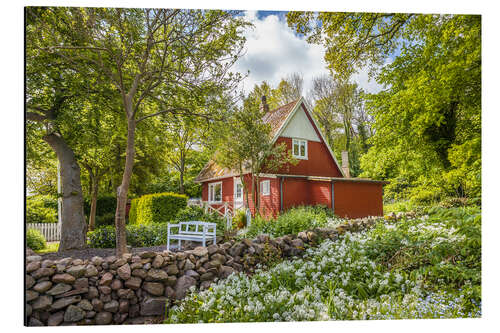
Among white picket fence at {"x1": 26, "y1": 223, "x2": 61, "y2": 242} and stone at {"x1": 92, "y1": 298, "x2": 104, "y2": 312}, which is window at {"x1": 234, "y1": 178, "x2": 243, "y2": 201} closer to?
white picket fence at {"x1": 26, "y1": 223, "x2": 61, "y2": 242}

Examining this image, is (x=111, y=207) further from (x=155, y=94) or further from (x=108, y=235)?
(x=155, y=94)

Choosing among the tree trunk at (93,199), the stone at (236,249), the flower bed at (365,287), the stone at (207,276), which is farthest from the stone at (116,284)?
the tree trunk at (93,199)

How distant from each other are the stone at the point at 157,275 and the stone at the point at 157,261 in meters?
0.05

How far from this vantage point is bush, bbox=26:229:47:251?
3070mm

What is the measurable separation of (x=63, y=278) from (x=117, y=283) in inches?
18.8

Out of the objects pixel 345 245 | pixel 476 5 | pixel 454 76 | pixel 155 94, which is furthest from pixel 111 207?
pixel 476 5

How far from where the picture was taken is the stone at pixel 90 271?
296cm

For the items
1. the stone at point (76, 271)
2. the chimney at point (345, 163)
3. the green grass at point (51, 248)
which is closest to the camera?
the stone at point (76, 271)

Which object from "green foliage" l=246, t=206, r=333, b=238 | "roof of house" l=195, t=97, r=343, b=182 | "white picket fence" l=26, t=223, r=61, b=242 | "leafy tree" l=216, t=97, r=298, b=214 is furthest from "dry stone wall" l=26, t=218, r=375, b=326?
"leafy tree" l=216, t=97, r=298, b=214

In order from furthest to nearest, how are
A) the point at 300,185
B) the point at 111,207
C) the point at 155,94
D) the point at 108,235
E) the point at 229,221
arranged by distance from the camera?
the point at 300,185 < the point at 229,221 < the point at 111,207 < the point at 108,235 < the point at 155,94

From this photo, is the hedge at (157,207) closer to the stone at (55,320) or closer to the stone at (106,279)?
the stone at (106,279)

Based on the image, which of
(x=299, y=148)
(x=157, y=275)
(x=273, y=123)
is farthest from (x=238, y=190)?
(x=157, y=275)

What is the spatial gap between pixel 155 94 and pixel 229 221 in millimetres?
3352
